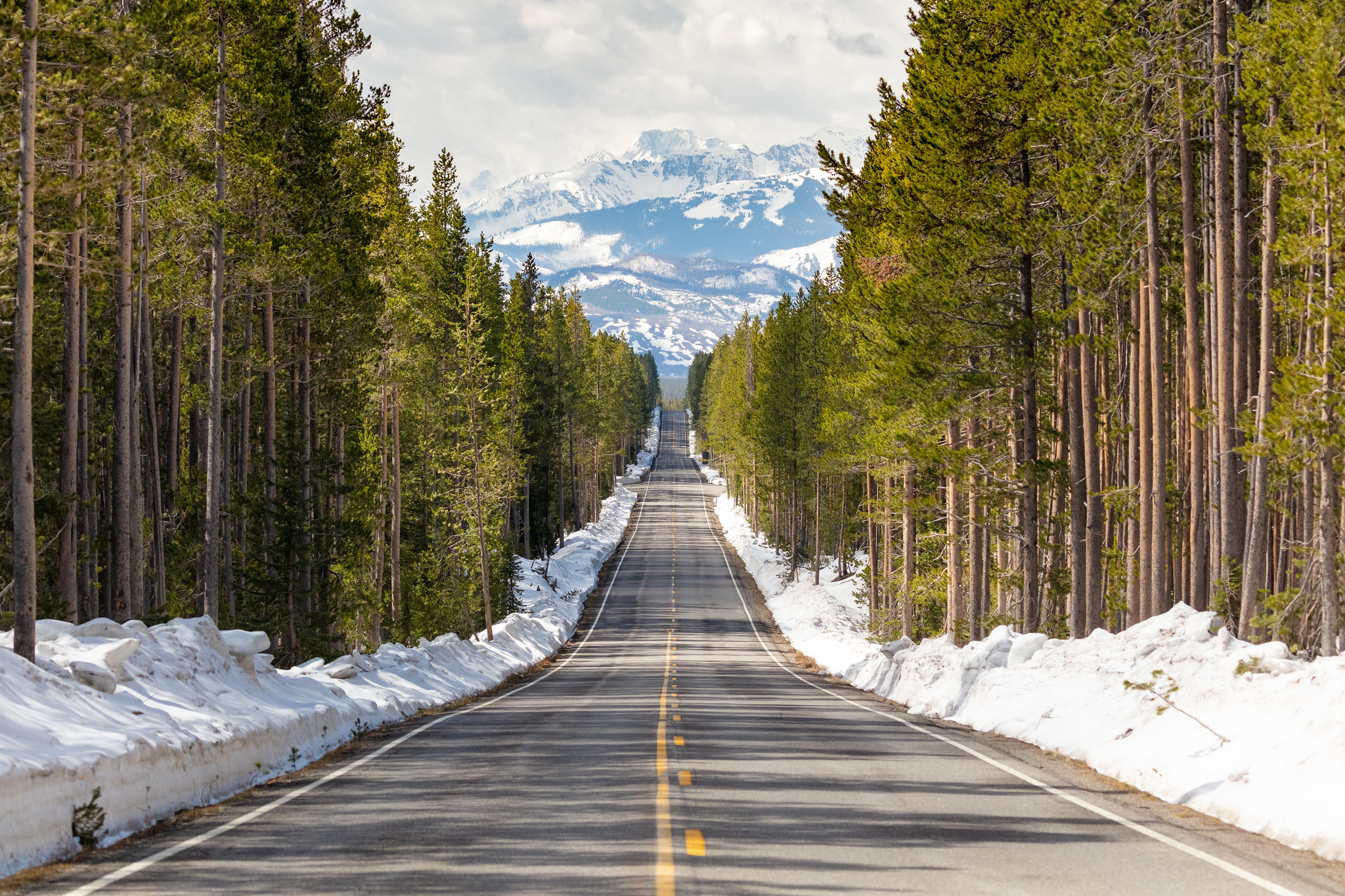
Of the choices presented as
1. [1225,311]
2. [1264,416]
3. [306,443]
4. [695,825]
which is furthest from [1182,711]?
[306,443]

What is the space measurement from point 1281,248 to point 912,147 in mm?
8593

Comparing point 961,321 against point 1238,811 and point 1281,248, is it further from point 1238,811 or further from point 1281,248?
point 1238,811

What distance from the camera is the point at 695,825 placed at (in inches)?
348

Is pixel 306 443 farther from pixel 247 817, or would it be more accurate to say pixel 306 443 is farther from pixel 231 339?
pixel 247 817

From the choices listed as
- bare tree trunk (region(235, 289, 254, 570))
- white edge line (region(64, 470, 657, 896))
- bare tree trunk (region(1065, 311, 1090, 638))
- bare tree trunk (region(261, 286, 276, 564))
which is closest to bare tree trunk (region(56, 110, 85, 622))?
bare tree trunk (region(235, 289, 254, 570))

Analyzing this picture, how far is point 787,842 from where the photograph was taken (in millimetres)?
8195

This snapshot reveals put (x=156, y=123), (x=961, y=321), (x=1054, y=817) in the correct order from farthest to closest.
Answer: (x=961, y=321) → (x=156, y=123) → (x=1054, y=817)

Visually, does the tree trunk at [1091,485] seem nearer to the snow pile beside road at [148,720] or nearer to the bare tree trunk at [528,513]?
the snow pile beside road at [148,720]

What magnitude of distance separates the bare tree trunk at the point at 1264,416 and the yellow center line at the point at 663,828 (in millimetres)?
9415

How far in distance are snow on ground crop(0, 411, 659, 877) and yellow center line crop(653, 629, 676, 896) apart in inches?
180

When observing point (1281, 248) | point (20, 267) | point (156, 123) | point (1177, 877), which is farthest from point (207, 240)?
point (1177, 877)

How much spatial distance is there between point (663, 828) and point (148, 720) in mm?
5702

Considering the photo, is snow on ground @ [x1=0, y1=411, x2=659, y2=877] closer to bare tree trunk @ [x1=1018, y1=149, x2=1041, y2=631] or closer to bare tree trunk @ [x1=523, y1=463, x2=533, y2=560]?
bare tree trunk @ [x1=1018, y1=149, x2=1041, y2=631]

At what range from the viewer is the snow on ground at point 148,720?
834 centimetres
